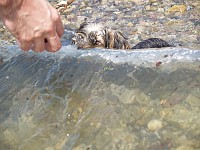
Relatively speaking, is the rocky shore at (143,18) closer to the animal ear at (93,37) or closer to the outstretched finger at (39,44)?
the animal ear at (93,37)

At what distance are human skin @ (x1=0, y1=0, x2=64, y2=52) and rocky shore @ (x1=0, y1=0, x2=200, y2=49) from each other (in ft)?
13.3

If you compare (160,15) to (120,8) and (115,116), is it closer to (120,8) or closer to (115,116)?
(120,8)

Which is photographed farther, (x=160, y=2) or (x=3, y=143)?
(x=160, y=2)

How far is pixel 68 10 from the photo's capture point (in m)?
8.53

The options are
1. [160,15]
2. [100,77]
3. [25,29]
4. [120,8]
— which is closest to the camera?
[25,29]

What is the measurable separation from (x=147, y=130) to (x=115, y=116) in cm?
30

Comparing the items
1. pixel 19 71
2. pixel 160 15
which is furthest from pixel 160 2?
pixel 19 71

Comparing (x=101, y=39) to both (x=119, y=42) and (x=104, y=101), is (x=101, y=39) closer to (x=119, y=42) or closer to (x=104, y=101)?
(x=119, y=42)

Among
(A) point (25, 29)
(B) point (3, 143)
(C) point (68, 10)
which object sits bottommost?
(C) point (68, 10)

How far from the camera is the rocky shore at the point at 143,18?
22.9 feet

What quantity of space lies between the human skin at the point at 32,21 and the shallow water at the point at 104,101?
0.85 m

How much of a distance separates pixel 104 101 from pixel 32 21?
3.81 feet

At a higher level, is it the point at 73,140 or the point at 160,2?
the point at 73,140

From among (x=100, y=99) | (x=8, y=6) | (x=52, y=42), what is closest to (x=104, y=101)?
(x=100, y=99)
